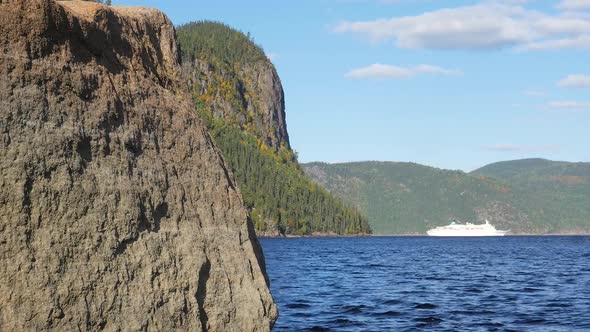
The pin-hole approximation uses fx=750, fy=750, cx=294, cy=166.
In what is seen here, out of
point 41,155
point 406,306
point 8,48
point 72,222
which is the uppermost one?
point 8,48

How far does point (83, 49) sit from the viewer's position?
1119 cm

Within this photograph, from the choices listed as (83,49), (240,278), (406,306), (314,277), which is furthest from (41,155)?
(314,277)

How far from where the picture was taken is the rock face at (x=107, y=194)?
9953 millimetres

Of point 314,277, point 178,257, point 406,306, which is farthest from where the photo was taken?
point 314,277

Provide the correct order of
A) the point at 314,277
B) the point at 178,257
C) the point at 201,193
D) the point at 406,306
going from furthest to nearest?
the point at 314,277 → the point at 406,306 → the point at 201,193 → the point at 178,257

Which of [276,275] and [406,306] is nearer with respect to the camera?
[406,306]

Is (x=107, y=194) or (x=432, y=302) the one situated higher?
(x=107, y=194)

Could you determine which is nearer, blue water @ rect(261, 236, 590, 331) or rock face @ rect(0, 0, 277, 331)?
rock face @ rect(0, 0, 277, 331)

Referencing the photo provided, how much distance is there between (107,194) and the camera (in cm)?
1076

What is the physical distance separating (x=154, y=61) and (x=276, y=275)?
3473 cm

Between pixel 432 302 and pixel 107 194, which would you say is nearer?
pixel 107 194

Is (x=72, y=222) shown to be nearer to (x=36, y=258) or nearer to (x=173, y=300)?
(x=36, y=258)

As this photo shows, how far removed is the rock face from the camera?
9953mm

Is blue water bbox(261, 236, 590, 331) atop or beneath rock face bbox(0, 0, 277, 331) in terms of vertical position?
beneath
